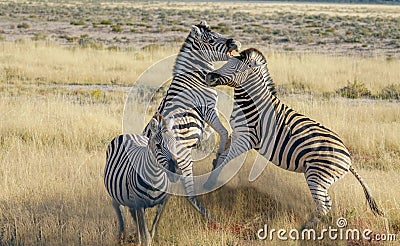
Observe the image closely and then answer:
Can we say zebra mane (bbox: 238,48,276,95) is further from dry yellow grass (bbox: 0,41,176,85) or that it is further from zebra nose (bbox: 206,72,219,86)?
dry yellow grass (bbox: 0,41,176,85)

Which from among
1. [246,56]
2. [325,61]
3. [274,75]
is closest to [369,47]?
[325,61]

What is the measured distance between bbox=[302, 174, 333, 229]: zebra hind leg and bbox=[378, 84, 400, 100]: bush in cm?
924

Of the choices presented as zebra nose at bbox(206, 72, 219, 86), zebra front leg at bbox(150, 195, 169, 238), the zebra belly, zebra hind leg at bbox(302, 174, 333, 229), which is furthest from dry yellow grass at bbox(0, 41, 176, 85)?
the zebra belly

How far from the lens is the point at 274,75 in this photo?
55.0ft

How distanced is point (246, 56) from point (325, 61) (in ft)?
43.2

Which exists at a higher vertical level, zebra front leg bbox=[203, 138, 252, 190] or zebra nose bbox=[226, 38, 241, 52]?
zebra nose bbox=[226, 38, 241, 52]

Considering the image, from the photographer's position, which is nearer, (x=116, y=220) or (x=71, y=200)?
(x=116, y=220)

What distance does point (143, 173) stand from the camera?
5102 mm

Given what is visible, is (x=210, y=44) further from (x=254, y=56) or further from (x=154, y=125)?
(x=154, y=125)

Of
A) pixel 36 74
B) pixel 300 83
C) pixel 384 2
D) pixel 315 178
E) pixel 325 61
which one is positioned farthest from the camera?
pixel 384 2

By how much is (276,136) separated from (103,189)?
2.00 meters

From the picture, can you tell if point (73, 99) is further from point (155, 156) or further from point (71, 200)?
point (155, 156)

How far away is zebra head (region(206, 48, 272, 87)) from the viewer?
6312mm

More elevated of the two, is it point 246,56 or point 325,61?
point 246,56
